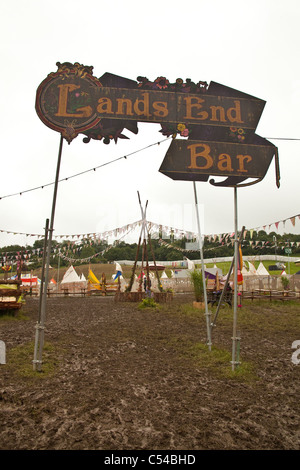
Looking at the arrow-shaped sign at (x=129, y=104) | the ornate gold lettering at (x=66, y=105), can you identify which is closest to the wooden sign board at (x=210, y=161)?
the arrow-shaped sign at (x=129, y=104)

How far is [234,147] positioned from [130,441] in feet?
20.0

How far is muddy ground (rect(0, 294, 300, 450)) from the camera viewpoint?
12.2ft

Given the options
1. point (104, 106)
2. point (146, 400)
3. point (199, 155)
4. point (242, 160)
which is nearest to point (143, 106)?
point (104, 106)

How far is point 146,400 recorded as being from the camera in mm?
4871

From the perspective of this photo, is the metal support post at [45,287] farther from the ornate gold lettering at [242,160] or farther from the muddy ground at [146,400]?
the ornate gold lettering at [242,160]

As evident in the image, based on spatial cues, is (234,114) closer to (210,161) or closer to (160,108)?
(210,161)

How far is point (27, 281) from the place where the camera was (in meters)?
33.8

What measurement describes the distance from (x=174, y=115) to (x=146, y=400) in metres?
5.94

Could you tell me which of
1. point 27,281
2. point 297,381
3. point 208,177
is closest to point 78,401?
point 297,381

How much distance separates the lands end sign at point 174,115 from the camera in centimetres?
702

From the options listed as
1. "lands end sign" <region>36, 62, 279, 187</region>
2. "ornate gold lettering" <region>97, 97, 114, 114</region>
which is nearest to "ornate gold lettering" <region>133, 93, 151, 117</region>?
"lands end sign" <region>36, 62, 279, 187</region>

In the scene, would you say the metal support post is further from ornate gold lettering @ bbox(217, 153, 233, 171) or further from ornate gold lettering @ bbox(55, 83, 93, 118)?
ornate gold lettering @ bbox(217, 153, 233, 171)

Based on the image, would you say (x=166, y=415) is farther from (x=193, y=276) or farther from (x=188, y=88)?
(x=193, y=276)

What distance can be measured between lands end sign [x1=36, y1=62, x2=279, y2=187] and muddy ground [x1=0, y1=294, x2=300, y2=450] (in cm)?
424
